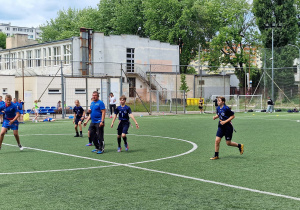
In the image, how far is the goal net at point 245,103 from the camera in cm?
4222

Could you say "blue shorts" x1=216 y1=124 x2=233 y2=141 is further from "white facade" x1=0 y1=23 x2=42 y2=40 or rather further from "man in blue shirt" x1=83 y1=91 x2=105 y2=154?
"white facade" x1=0 y1=23 x2=42 y2=40

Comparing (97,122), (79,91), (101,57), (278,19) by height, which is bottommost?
(97,122)

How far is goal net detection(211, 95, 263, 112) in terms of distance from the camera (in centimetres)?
4222

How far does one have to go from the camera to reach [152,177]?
9.03 m

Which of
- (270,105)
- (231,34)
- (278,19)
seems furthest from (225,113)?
(231,34)

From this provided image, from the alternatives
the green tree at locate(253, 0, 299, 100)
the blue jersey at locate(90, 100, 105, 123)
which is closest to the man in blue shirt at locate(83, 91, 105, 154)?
the blue jersey at locate(90, 100, 105, 123)

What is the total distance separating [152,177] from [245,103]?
3479cm

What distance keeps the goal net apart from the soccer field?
89.5 ft

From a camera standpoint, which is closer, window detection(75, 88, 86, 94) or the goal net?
window detection(75, 88, 86, 94)

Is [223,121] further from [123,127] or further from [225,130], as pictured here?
[123,127]

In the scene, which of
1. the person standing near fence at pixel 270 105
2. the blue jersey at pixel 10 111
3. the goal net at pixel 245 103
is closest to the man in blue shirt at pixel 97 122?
the blue jersey at pixel 10 111

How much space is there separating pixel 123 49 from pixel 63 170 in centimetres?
4612

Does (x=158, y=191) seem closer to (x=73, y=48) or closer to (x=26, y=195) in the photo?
(x=26, y=195)

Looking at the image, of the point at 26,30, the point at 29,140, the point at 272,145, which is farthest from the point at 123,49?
the point at 26,30
